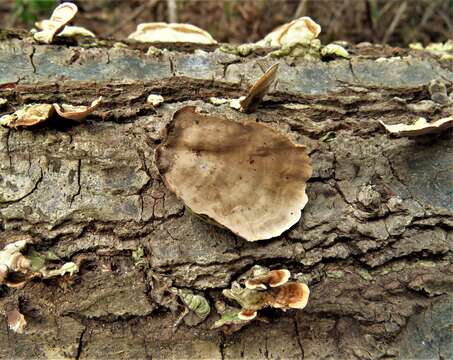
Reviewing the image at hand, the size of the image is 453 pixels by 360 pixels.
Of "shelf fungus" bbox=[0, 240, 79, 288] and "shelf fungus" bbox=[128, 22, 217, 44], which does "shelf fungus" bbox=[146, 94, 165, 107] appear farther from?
"shelf fungus" bbox=[0, 240, 79, 288]

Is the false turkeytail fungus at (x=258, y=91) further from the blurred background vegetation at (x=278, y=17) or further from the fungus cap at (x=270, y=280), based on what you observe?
the blurred background vegetation at (x=278, y=17)

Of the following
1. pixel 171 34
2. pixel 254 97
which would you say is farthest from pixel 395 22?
pixel 254 97

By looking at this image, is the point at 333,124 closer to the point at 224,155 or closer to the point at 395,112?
the point at 395,112

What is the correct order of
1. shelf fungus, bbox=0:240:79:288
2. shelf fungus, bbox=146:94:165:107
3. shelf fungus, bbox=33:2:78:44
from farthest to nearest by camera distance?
1. shelf fungus, bbox=33:2:78:44
2. shelf fungus, bbox=146:94:165:107
3. shelf fungus, bbox=0:240:79:288

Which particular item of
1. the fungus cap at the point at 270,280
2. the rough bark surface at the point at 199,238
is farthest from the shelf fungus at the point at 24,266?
the fungus cap at the point at 270,280

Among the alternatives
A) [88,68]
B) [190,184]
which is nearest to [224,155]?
[190,184]

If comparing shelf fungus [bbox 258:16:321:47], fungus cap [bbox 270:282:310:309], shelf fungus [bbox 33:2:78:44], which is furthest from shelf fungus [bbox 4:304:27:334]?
shelf fungus [bbox 258:16:321:47]
